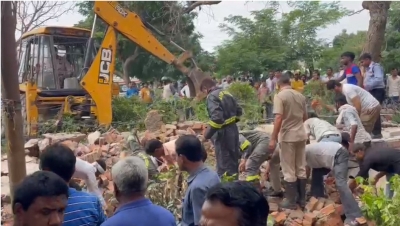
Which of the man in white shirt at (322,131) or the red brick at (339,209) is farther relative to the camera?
the man in white shirt at (322,131)

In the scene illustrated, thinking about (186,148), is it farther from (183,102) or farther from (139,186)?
(183,102)

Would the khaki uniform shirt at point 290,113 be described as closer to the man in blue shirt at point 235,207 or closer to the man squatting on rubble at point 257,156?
the man squatting on rubble at point 257,156

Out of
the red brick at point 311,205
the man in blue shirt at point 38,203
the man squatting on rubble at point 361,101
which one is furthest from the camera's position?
the man squatting on rubble at point 361,101

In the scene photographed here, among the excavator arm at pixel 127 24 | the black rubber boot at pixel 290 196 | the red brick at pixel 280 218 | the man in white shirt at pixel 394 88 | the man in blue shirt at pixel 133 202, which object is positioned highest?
the excavator arm at pixel 127 24

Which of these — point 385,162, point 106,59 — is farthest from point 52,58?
point 385,162

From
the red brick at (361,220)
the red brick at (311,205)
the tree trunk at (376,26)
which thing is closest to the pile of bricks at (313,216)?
the red brick at (311,205)

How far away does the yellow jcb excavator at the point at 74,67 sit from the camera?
495 inches

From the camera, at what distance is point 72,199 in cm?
322

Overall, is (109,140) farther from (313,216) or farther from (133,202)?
(133,202)

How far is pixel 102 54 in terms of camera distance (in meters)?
12.6

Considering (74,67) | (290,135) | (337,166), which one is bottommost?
(337,166)

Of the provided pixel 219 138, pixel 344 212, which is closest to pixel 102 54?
pixel 219 138

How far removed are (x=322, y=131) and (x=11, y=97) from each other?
13.7 ft

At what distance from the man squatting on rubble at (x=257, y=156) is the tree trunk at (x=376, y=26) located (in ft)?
18.0
